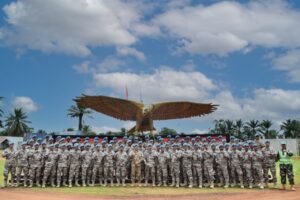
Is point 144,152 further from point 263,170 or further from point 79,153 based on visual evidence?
point 263,170

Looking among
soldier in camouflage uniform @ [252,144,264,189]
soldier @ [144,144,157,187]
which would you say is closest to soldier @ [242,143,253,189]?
soldier in camouflage uniform @ [252,144,264,189]

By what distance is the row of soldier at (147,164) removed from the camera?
1150 centimetres

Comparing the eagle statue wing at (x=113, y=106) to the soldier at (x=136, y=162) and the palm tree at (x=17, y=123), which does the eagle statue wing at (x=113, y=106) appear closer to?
the soldier at (x=136, y=162)

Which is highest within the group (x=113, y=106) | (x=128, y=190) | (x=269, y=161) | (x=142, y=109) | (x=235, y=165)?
(x=113, y=106)

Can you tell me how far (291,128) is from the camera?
5991cm

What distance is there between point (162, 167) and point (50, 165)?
3719 mm

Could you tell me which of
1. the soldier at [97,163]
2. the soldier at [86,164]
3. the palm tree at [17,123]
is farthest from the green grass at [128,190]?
the palm tree at [17,123]

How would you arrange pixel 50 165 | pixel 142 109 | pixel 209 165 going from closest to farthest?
pixel 50 165, pixel 209 165, pixel 142 109

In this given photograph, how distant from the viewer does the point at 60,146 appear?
11844mm

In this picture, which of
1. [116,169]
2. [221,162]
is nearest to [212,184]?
[221,162]

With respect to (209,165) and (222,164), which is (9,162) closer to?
(209,165)

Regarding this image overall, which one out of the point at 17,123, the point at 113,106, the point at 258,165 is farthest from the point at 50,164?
the point at 17,123

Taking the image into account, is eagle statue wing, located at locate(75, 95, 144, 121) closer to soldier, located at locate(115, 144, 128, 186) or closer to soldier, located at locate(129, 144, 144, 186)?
soldier, located at locate(129, 144, 144, 186)

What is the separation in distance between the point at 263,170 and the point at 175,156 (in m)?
2.99
